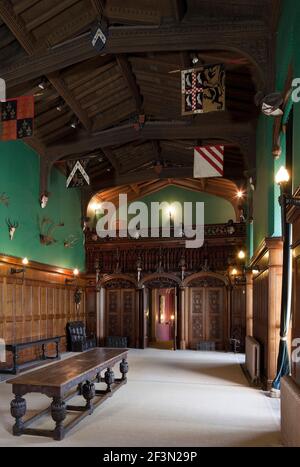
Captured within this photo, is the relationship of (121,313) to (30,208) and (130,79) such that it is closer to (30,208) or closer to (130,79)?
(30,208)

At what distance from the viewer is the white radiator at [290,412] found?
3.77 meters

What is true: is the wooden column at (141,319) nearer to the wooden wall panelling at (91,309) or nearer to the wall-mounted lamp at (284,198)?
the wooden wall panelling at (91,309)

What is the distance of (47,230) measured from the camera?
11.5 metres

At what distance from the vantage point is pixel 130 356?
38.5 feet

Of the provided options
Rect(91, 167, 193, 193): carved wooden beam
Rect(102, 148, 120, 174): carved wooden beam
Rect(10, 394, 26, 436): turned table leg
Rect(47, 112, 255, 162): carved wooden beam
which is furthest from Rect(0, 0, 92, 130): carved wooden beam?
Rect(10, 394, 26, 436): turned table leg

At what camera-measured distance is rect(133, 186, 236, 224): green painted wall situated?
14875 millimetres

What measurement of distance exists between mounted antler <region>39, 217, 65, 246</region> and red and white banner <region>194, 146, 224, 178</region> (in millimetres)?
4948

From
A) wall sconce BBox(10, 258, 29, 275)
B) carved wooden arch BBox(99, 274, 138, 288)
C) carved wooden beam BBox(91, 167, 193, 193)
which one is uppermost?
carved wooden beam BBox(91, 167, 193, 193)

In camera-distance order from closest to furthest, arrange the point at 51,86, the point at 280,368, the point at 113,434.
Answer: the point at 113,434
the point at 280,368
the point at 51,86

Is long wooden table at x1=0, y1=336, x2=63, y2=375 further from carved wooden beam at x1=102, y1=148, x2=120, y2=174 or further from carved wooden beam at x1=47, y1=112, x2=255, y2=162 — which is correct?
carved wooden beam at x1=102, y1=148, x2=120, y2=174

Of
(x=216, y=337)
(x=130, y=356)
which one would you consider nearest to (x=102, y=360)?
(x=130, y=356)

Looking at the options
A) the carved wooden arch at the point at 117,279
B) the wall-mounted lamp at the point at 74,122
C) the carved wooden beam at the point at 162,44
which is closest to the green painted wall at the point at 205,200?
the carved wooden arch at the point at 117,279

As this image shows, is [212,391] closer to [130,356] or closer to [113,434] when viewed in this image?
[113,434]
